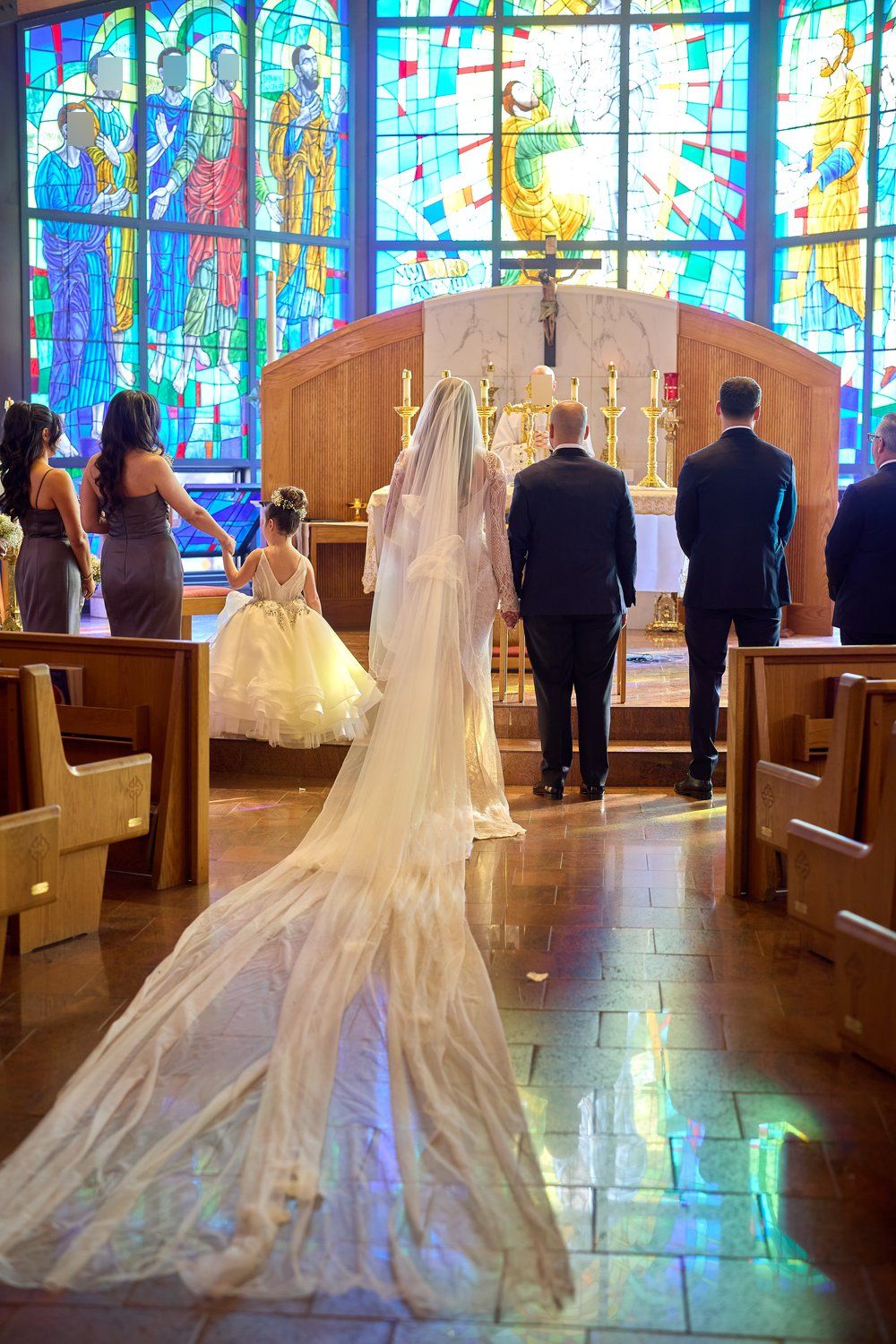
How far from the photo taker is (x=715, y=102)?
44.0ft

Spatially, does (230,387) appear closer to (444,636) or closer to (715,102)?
(715,102)

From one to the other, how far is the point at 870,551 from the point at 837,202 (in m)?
8.28

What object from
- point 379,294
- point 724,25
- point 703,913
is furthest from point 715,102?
point 703,913

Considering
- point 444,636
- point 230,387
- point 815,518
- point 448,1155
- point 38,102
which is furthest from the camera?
point 230,387

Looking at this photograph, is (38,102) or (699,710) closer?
(699,710)

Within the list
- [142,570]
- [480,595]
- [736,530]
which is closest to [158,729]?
[142,570]

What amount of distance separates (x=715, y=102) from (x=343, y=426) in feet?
19.2

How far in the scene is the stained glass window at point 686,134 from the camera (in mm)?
13375

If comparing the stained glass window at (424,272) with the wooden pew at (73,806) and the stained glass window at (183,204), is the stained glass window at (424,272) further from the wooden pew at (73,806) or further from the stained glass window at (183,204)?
the wooden pew at (73,806)

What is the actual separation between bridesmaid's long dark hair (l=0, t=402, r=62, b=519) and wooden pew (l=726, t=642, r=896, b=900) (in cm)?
277

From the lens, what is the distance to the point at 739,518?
5.77m

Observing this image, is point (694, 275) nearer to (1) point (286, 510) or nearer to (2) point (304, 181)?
(2) point (304, 181)

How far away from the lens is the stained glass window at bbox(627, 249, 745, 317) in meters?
13.4

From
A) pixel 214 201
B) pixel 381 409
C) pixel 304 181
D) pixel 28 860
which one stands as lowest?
pixel 28 860
